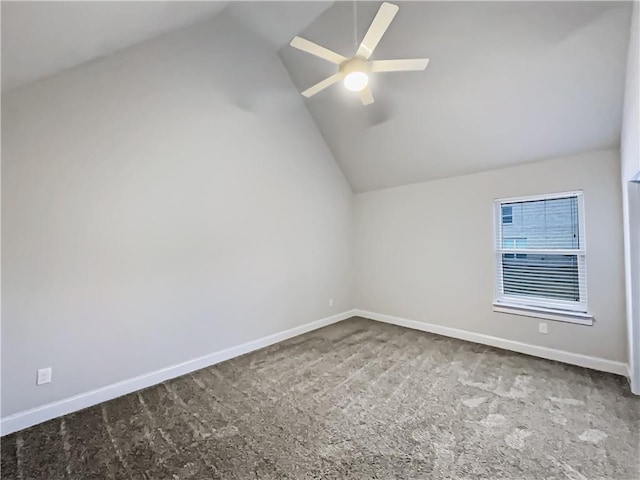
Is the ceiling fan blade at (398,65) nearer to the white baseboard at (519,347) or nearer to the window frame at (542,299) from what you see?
the window frame at (542,299)

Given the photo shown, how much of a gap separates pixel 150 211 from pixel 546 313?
439 cm

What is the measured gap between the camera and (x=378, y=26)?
1975 millimetres

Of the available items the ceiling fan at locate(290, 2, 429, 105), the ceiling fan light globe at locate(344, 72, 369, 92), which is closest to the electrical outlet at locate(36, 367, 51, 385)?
the ceiling fan at locate(290, 2, 429, 105)

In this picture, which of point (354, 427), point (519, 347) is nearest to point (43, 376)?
point (354, 427)

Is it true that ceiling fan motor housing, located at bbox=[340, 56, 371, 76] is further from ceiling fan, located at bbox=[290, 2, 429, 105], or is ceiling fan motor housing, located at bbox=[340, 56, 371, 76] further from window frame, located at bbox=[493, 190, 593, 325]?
window frame, located at bbox=[493, 190, 593, 325]

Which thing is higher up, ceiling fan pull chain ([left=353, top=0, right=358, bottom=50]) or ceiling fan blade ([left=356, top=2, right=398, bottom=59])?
ceiling fan pull chain ([left=353, top=0, right=358, bottom=50])

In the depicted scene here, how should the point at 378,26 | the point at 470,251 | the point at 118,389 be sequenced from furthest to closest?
the point at 470,251
the point at 118,389
the point at 378,26

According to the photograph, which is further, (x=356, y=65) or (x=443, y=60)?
(x=443, y=60)

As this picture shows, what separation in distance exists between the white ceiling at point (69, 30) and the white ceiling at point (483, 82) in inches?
64.6

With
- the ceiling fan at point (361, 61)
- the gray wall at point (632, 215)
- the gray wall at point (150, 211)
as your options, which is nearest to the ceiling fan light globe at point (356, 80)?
the ceiling fan at point (361, 61)

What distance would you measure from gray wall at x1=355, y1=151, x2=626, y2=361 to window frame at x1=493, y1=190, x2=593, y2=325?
0.07m

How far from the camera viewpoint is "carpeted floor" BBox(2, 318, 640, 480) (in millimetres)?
1774

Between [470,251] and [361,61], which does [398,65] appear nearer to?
[361,61]

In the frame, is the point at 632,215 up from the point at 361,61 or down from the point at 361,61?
down
